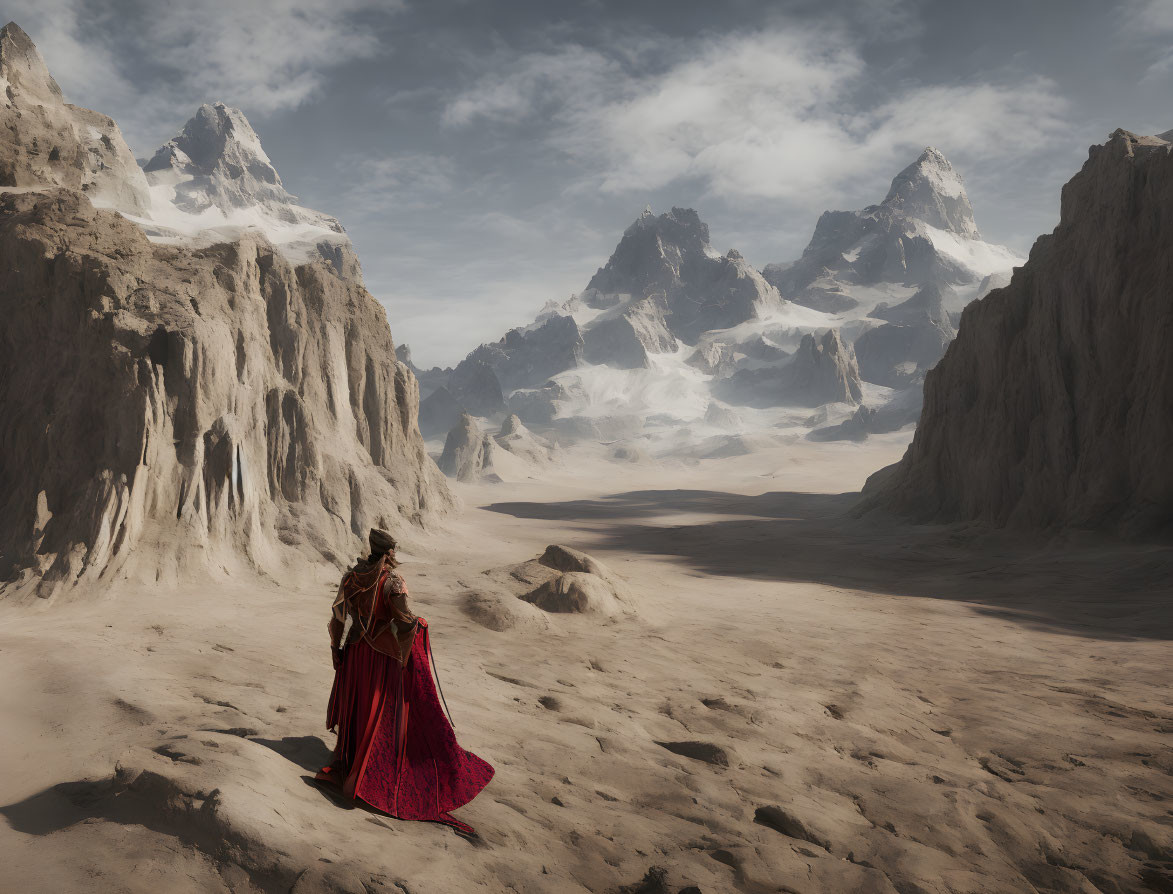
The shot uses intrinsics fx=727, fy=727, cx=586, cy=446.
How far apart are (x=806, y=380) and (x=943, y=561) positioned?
10477 cm

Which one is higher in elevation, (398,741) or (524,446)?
(524,446)

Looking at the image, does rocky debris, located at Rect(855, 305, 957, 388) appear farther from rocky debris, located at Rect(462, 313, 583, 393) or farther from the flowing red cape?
the flowing red cape

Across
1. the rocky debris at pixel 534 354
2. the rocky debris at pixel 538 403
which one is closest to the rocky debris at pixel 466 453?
the rocky debris at pixel 538 403

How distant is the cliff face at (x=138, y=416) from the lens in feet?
36.4

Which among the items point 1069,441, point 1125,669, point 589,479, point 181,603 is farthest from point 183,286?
point 589,479

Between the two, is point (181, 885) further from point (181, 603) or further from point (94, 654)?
point (181, 603)

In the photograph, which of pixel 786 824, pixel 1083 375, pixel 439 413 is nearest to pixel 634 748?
pixel 786 824

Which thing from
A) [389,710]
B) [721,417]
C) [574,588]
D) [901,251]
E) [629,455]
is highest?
[901,251]

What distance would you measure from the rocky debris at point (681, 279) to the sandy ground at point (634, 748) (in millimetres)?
147104

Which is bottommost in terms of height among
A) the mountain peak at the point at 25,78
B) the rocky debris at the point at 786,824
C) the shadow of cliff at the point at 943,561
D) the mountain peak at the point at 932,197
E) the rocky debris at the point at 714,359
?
the rocky debris at the point at 786,824

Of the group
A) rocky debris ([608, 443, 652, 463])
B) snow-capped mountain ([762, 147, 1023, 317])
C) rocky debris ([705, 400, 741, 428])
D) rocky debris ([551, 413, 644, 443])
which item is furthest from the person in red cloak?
snow-capped mountain ([762, 147, 1023, 317])

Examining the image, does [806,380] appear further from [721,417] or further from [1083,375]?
[1083,375]

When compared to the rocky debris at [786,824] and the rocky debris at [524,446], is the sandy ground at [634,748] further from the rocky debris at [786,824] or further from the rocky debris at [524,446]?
the rocky debris at [524,446]

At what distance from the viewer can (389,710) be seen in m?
4.80
